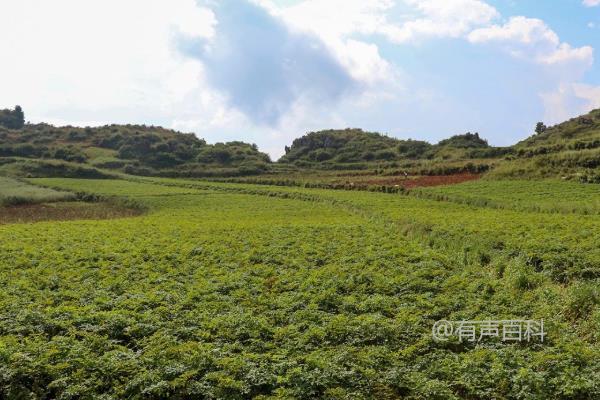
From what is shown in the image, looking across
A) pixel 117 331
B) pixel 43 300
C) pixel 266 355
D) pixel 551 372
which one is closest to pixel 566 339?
pixel 551 372

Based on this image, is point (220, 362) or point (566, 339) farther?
point (566, 339)

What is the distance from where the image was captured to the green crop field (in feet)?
32.7

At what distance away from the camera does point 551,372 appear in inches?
396

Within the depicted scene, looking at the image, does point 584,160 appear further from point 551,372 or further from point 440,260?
point 551,372

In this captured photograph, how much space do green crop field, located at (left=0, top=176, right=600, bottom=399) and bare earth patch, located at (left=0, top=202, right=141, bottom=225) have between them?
771 inches

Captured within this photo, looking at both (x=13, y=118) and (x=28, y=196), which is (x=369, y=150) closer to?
(x=28, y=196)

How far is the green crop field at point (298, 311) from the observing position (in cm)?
997

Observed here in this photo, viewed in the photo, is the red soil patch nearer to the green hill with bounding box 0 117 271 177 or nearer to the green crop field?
the green crop field

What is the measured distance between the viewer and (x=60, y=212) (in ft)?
166

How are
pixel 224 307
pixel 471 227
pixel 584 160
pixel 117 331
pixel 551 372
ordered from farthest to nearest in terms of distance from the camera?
1. pixel 584 160
2. pixel 471 227
3. pixel 224 307
4. pixel 117 331
5. pixel 551 372

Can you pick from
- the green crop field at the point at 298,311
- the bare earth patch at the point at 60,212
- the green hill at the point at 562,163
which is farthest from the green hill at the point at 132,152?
the green crop field at the point at 298,311

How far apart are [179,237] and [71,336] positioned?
1622cm

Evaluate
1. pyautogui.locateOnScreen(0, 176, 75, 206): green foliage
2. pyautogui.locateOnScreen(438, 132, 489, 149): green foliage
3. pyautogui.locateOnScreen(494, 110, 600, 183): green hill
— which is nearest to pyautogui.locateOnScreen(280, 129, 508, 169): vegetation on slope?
pyautogui.locateOnScreen(438, 132, 489, 149): green foliage

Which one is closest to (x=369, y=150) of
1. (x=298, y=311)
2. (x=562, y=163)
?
(x=562, y=163)
